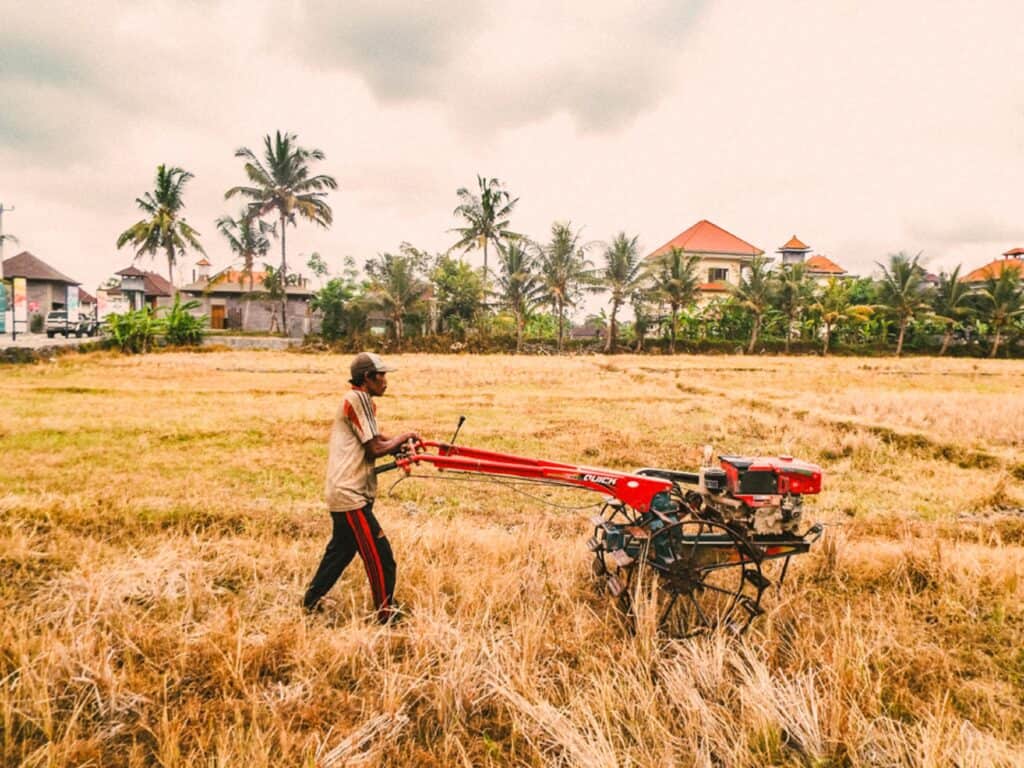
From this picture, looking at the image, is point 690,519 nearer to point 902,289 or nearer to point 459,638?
point 459,638

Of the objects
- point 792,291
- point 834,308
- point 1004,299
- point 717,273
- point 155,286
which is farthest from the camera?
point 155,286

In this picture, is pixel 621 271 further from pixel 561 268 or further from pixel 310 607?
pixel 310 607

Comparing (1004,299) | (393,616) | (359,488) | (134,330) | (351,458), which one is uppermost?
(1004,299)

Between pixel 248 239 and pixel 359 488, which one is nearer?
pixel 359 488

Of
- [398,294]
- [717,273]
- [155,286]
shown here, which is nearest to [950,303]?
[717,273]

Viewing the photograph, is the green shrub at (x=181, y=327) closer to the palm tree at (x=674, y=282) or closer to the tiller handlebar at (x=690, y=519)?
the palm tree at (x=674, y=282)

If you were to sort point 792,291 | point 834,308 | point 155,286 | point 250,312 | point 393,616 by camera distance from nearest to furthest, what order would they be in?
point 393,616 < point 792,291 < point 834,308 < point 250,312 < point 155,286

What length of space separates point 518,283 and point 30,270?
31.3m

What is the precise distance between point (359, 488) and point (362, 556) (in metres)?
0.40

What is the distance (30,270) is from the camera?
1483 inches

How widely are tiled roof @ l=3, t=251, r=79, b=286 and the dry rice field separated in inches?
1544

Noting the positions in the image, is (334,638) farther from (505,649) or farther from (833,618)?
(833,618)

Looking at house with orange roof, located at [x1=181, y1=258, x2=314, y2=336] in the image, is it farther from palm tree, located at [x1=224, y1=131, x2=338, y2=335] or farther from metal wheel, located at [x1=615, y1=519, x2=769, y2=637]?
metal wheel, located at [x1=615, y1=519, x2=769, y2=637]

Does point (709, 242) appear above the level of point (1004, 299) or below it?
above
